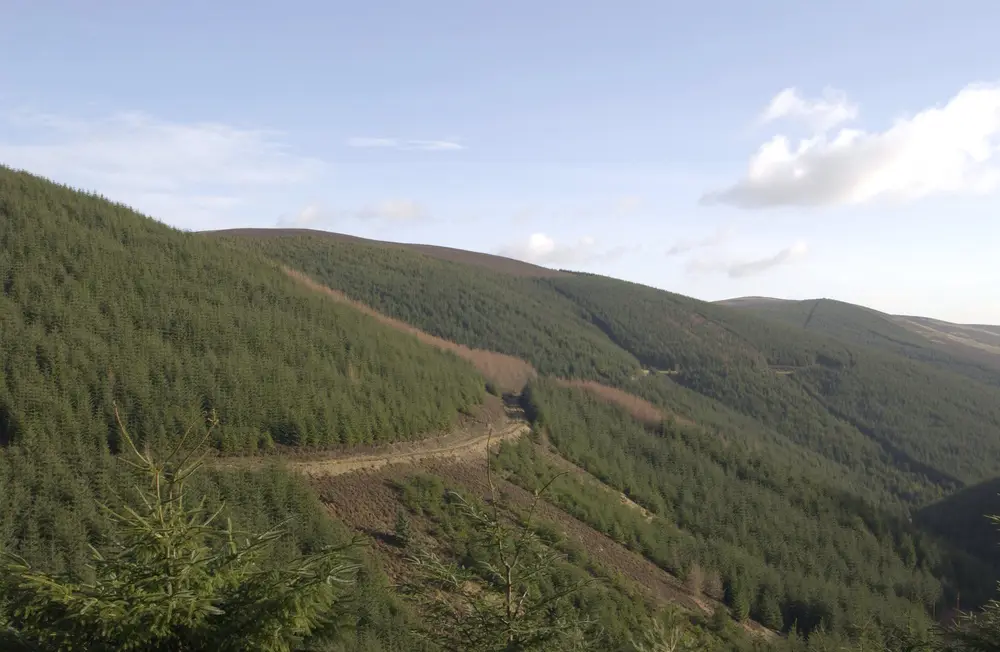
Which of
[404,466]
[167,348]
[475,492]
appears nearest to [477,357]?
[475,492]

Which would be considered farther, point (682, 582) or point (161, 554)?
point (682, 582)

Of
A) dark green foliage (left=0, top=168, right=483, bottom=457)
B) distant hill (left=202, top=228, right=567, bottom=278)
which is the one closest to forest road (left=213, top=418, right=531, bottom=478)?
dark green foliage (left=0, top=168, right=483, bottom=457)

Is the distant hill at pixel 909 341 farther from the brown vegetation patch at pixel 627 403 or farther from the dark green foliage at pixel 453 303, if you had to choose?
the brown vegetation patch at pixel 627 403

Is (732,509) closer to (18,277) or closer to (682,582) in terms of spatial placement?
(682,582)

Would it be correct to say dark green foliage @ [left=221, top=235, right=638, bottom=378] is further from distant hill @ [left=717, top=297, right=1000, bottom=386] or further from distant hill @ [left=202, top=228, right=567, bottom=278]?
distant hill @ [left=717, top=297, right=1000, bottom=386]

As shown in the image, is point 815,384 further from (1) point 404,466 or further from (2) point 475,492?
(1) point 404,466

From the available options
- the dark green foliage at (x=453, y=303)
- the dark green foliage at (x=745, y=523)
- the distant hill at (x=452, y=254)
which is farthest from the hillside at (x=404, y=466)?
the distant hill at (x=452, y=254)

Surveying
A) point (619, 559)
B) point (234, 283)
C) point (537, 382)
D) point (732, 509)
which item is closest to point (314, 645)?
point (619, 559)
